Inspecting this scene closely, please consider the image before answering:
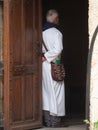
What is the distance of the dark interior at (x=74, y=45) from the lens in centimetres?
1120

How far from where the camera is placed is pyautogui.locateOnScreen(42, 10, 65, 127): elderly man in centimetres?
918

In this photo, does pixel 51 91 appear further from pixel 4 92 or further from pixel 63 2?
pixel 63 2

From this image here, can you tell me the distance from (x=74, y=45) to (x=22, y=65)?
2797 millimetres

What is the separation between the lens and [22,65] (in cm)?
877

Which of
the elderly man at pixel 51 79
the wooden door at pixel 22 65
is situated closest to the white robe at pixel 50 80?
the elderly man at pixel 51 79

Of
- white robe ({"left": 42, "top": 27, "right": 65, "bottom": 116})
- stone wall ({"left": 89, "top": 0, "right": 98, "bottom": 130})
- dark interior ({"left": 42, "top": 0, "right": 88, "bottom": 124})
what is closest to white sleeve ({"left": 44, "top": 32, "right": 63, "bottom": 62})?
white robe ({"left": 42, "top": 27, "right": 65, "bottom": 116})

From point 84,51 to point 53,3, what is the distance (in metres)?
1.17

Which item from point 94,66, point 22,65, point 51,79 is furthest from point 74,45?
point 94,66

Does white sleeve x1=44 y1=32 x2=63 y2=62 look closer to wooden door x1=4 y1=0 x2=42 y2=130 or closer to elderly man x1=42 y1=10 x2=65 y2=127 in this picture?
elderly man x1=42 y1=10 x2=65 y2=127

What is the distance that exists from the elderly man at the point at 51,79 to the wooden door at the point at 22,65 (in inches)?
8.5

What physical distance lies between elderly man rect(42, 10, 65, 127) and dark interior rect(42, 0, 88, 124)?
1765mm

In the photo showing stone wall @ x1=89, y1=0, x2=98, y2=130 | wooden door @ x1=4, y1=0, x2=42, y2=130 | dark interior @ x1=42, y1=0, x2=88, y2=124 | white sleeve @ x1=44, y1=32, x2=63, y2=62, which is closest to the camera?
stone wall @ x1=89, y1=0, x2=98, y2=130

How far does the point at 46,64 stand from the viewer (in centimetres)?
926

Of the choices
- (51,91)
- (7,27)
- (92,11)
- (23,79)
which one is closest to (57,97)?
(51,91)
